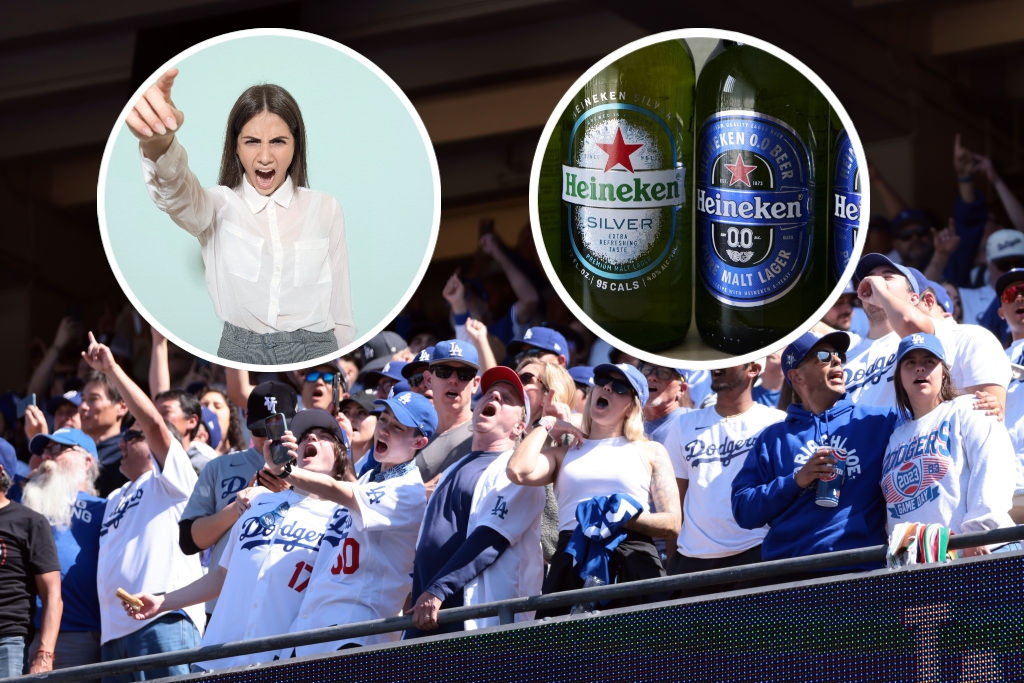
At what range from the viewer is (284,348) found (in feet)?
20.2

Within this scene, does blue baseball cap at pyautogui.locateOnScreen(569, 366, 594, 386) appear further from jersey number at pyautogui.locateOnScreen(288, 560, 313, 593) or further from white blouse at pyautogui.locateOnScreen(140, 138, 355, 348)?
jersey number at pyautogui.locateOnScreen(288, 560, 313, 593)

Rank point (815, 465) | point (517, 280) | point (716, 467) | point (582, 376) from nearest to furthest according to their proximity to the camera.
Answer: point (815, 465)
point (716, 467)
point (582, 376)
point (517, 280)

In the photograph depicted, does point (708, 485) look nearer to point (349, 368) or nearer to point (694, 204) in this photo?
point (694, 204)

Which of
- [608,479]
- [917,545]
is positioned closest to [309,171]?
[608,479]

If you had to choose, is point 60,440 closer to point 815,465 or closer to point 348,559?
point 348,559

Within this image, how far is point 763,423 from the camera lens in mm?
6488

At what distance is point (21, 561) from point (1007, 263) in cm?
465

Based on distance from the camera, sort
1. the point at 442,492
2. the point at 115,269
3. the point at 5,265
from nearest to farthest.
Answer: the point at 442,492 → the point at 115,269 → the point at 5,265

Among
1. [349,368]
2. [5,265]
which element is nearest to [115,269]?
[349,368]

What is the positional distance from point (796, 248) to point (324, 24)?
23.0 feet

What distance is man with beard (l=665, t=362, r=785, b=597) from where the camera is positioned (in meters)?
6.28

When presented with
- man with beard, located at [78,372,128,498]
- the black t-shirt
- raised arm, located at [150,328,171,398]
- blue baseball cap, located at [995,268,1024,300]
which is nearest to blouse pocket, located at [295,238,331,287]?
the black t-shirt

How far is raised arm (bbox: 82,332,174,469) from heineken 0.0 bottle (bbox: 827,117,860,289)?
303cm

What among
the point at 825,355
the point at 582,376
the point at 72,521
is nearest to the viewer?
the point at 825,355
